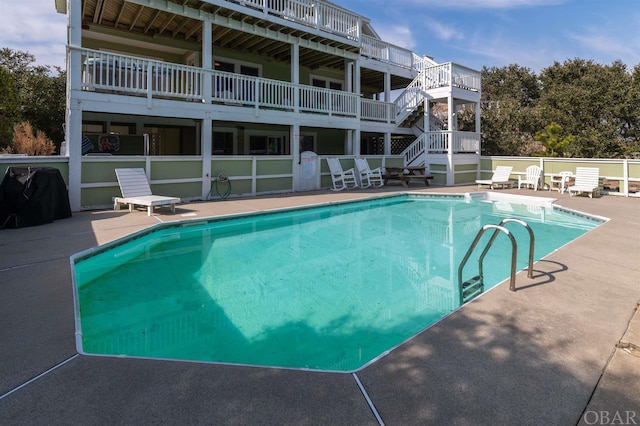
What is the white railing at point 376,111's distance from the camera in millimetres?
16797

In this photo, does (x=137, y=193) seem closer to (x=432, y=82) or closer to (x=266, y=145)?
(x=266, y=145)

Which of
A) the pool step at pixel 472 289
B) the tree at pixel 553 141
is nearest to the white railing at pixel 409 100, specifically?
the tree at pixel 553 141

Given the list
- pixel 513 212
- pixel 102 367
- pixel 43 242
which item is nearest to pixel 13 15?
→ pixel 43 242

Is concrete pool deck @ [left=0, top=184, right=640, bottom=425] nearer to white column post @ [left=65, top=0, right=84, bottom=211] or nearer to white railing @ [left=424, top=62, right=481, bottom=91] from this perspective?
white column post @ [left=65, top=0, right=84, bottom=211]

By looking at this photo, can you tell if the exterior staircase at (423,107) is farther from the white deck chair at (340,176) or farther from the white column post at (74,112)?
the white column post at (74,112)

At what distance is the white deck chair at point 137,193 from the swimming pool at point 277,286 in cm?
130

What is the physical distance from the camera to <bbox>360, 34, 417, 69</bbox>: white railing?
17359mm

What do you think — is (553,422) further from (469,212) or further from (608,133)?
(608,133)

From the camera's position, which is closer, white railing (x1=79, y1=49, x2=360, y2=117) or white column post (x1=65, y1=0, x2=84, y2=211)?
white column post (x1=65, y1=0, x2=84, y2=211)

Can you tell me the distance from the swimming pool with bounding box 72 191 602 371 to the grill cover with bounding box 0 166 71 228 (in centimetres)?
241

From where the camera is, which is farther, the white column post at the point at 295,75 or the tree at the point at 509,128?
the tree at the point at 509,128

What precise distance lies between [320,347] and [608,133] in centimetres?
2336

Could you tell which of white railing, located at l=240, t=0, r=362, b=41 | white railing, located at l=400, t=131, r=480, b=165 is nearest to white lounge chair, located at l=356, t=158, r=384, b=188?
white railing, located at l=400, t=131, r=480, b=165

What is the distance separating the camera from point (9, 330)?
3029 millimetres
